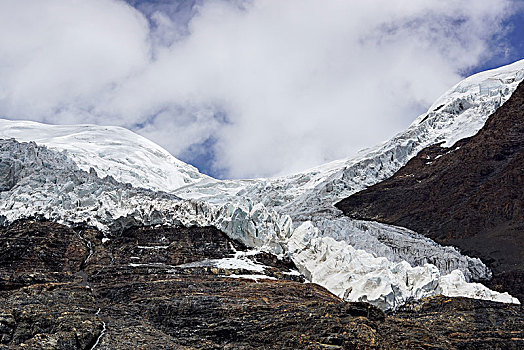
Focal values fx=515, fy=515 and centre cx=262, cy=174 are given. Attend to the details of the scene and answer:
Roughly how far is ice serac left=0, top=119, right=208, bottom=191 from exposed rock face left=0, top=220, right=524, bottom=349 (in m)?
68.6

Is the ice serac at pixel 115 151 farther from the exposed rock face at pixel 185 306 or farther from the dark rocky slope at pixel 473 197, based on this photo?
the exposed rock face at pixel 185 306

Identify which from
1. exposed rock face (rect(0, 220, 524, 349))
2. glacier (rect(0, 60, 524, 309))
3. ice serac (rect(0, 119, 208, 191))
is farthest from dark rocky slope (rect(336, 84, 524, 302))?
ice serac (rect(0, 119, 208, 191))

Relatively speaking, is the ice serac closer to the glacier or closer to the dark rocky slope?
the glacier

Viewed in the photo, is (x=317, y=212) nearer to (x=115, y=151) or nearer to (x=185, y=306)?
(x=185, y=306)

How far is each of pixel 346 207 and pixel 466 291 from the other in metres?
47.9

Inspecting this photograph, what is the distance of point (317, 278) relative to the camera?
3138 cm

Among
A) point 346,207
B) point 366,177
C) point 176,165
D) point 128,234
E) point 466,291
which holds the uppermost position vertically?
point 176,165

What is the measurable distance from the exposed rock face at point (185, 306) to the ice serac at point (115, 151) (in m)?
68.6

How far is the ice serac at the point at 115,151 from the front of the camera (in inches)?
4235

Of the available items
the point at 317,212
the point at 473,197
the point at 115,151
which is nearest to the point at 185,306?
the point at 473,197

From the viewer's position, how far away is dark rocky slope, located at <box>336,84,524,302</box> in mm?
54281

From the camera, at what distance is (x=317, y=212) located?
7888 centimetres

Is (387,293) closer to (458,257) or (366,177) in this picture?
(458,257)

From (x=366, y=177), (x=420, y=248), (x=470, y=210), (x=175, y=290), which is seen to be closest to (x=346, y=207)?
(x=366, y=177)
